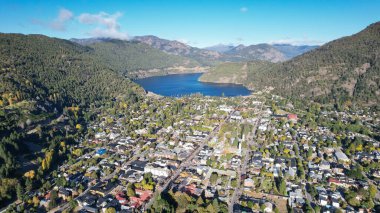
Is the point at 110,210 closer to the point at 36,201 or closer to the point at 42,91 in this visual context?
the point at 36,201

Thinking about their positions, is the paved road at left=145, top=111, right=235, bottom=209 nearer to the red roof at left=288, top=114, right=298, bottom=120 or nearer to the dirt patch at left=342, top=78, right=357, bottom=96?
the red roof at left=288, top=114, right=298, bottom=120

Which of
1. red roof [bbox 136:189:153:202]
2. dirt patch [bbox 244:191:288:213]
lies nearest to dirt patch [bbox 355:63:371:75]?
dirt patch [bbox 244:191:288:213]

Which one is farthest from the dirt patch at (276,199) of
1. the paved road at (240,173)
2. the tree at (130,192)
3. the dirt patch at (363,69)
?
the dirt patch at (363,69)

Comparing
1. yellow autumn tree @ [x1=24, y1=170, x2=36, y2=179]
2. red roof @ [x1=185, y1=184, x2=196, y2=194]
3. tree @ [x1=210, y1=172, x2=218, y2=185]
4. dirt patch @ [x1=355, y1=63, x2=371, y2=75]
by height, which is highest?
dirt patch @ [x1=355, y1=63, x2=371, y2=75]

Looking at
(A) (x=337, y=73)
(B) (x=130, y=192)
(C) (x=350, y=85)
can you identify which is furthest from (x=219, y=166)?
(A) (x=337, y=73)

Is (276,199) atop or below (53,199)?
below

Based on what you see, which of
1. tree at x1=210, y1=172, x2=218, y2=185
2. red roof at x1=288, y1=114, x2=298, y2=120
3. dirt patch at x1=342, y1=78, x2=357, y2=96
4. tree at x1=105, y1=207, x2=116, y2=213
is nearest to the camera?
tree at x1=105, y1=207, x2=116, y2=213

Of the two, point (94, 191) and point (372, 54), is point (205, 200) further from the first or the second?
point (372, 54)

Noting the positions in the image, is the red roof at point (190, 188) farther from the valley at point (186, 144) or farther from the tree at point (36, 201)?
the tree at point (36, 201)

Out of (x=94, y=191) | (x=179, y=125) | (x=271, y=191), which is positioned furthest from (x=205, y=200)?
(x=179, y=125)
